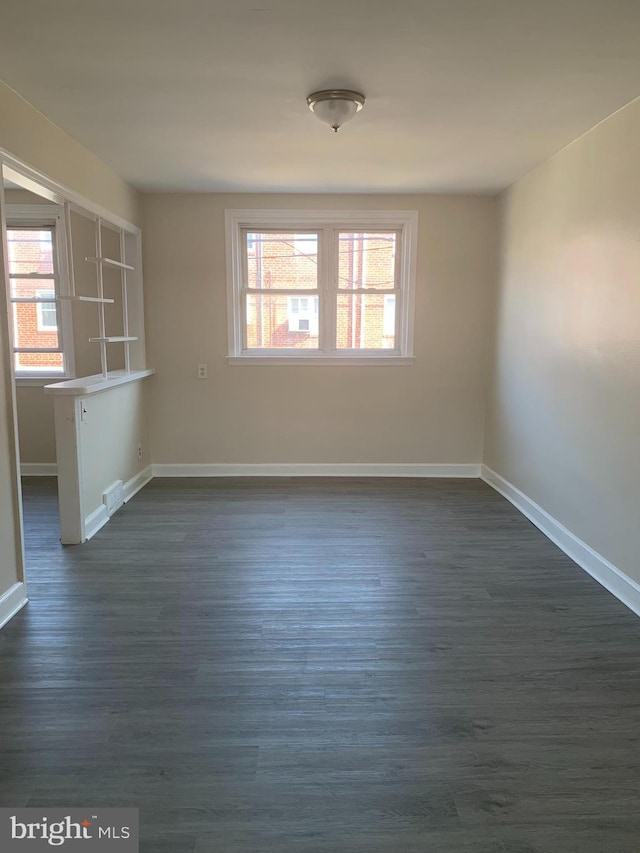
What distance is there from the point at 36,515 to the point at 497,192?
174 inches

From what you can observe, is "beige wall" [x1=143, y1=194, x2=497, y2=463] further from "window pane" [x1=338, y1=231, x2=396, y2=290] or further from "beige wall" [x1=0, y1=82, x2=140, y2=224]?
"beige wall" [x1=0, y1=82, x2=140, y2=224]

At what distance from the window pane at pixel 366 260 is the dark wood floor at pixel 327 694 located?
2399 millimetres

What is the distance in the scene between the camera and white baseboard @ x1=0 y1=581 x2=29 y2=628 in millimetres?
2613

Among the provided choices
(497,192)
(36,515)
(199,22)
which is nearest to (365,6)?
(199,22)

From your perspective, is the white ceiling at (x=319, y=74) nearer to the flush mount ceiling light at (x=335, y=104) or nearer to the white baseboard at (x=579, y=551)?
the flush mount ceiling light at (x=335, y=104)

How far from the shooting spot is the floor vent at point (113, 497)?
158 inches

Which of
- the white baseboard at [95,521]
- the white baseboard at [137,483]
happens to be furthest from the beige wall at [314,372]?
the white baseboard at [95,521]

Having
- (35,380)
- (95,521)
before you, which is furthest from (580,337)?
(35,380)

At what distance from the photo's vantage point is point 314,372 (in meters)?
5.08

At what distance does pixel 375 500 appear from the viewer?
4.50m

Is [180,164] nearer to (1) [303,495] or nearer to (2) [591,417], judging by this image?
(1) [303,495]

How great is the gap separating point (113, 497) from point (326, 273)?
258 cm

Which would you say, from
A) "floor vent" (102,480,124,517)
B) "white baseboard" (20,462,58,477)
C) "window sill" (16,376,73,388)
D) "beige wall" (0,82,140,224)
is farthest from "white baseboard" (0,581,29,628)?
"window sill" (16,376,73,388)

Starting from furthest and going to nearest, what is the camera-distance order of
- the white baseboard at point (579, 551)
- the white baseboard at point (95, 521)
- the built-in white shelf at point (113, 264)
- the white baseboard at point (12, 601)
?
the built-in white shelf at point (113, 264)
the white baseboard at point (95, 521)
the white baseboard at point (579, 551)
the white baseboard at point (12, 601)
